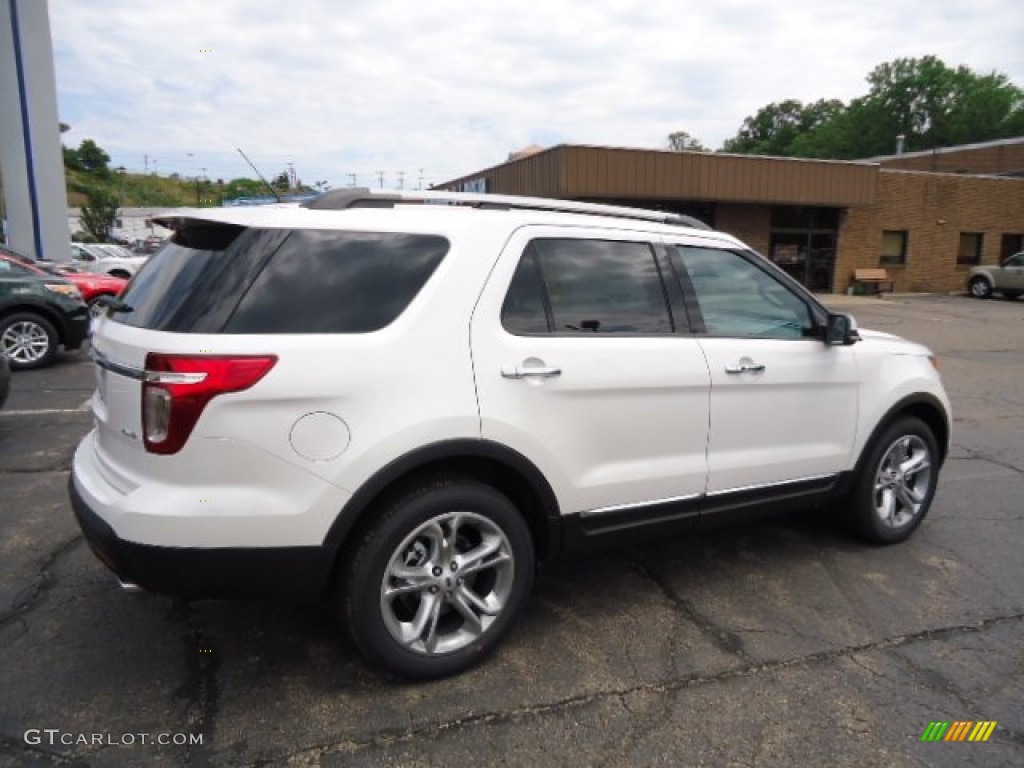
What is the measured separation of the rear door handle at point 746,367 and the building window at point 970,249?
94.0ft

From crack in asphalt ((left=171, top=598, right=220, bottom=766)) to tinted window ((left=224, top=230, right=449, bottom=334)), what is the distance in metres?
1.35

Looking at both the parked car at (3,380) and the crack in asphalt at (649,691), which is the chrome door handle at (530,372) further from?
the parked car at (3,380)

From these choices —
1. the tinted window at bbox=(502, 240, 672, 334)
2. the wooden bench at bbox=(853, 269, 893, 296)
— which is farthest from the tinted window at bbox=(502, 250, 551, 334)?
the wooden bench at bbox=(853, 269, 893, 296)

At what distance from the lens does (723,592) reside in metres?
3.68

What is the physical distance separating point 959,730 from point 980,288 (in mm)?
27474

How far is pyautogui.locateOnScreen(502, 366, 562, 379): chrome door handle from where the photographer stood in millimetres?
2826

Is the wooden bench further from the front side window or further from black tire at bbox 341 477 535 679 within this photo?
black tire at bbox 341 477 535 679

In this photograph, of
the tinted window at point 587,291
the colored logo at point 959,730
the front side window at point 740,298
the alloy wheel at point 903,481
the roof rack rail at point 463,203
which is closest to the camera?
the colored logo at point 959,730

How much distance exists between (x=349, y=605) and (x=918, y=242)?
2867cm

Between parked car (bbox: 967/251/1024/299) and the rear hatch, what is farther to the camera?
parked car (bbox: 967/251/1024/299)

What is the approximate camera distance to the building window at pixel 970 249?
2759cm

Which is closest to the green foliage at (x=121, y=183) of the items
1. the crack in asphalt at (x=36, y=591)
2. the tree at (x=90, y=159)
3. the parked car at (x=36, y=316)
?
the tree at (x=90, y=159)

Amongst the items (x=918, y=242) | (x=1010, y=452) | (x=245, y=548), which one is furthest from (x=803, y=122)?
(x=245, y=548)

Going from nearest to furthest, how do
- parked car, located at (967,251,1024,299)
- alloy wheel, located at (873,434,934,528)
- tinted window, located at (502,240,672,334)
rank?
tinted window, located at (502,240,672,334) → alloy wheel, located at (873,434,934,528) → parked car, located at (967,251,1024,299)
